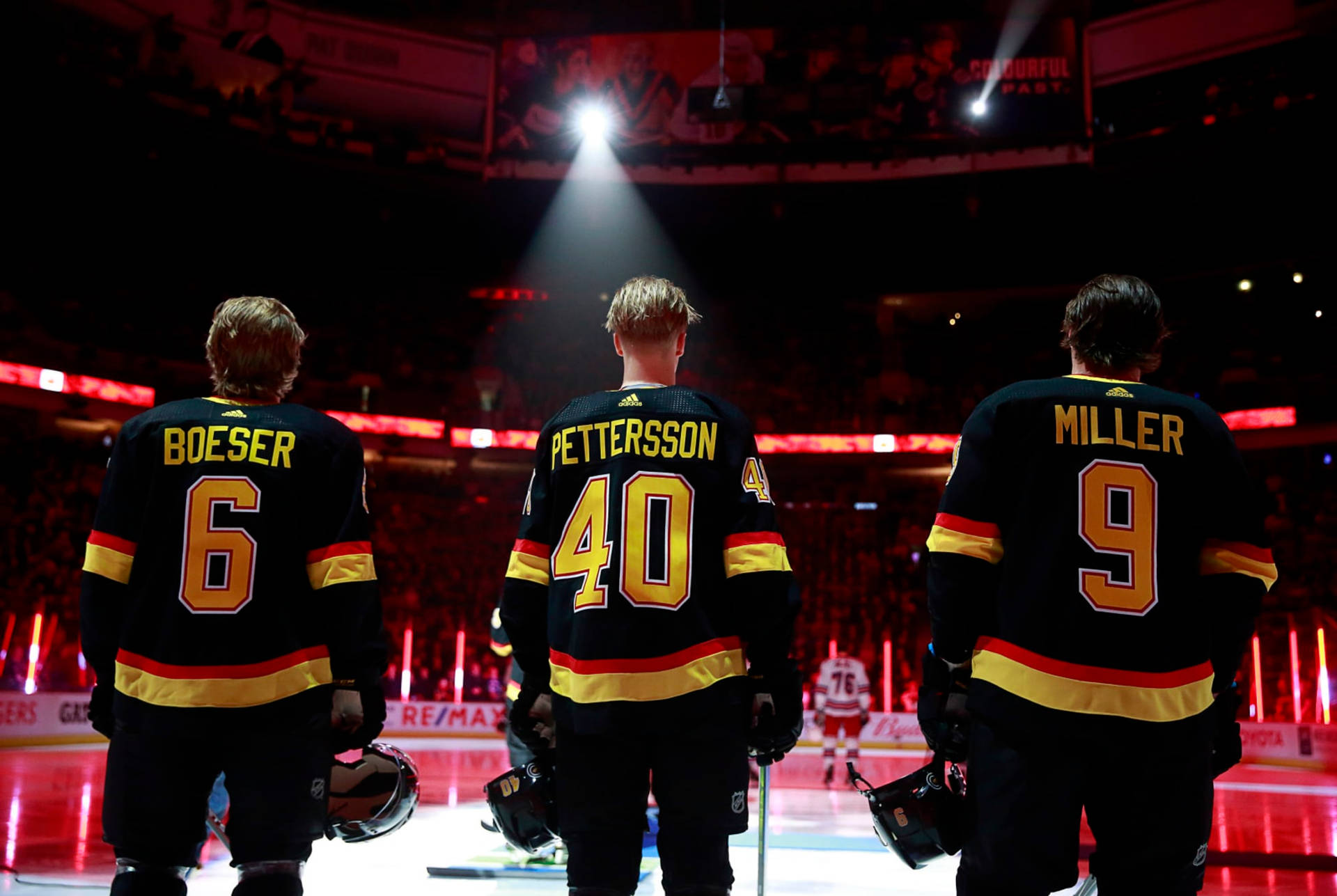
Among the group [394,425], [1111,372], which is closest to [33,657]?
[394,425]

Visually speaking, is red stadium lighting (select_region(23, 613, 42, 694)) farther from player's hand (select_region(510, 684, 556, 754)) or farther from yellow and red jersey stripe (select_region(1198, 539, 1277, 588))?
yellow and red jersey stripe (select_region(1198, 539, 1277, 588))

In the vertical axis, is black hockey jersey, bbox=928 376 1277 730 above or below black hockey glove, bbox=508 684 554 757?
above

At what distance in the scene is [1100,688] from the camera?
212cm

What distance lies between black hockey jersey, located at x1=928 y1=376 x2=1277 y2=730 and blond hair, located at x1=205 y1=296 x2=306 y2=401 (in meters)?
1.55

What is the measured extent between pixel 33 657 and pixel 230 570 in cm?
1246

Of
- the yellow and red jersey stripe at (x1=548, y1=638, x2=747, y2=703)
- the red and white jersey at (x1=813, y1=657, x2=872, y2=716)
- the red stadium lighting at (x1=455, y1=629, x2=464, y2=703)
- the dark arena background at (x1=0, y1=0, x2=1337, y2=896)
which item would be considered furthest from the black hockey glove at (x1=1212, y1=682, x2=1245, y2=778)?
the red stadium lighting at (x1=455, y1=629, x2=464, y2=703)

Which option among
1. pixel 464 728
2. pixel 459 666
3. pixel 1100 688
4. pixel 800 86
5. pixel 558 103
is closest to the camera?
pixel 1100 688

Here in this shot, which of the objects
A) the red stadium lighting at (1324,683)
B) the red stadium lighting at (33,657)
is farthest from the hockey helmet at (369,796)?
the red stadium lighting at (1324,683)

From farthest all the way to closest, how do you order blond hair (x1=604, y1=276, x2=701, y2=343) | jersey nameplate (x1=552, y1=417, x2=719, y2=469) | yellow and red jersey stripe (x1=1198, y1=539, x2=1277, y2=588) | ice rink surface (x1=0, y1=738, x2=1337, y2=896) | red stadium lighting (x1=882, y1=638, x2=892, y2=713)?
red stadium lighting (x1=882, y1=638, x2=892, y2=713), ice rink surface (x1=0, y1=738, x2=1337, y2=896), blond hair (x1=604, y1=276, x2=701, y2=343), jersey nameplate (x1=552, y1=417, x2=719, y2=469), yellow and red jersey stripe (x1=1198, y1=539, x2=1277, y2=588)

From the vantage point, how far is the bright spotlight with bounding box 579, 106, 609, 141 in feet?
58.4

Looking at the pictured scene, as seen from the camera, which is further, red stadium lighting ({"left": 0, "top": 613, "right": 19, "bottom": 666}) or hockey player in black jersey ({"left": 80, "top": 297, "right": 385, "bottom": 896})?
red stadium lighting ({"left": 0, "top": 613, "right": 19, "bottom": 666})

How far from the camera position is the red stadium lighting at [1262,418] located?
16891 mm

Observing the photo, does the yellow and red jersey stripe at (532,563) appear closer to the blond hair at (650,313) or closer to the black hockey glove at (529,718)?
the black hockey glove at (529,718)

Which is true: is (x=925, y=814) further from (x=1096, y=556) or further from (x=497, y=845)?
(x=497, y=845)
